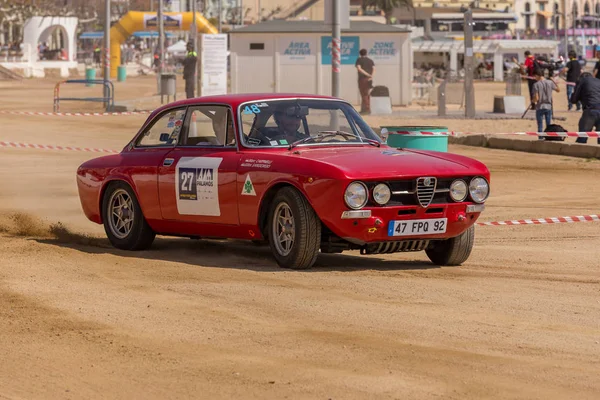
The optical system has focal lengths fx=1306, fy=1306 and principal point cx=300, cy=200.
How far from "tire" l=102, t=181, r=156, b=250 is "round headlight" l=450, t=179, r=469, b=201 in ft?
9.51

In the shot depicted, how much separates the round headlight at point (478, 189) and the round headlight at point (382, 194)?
2.61ft

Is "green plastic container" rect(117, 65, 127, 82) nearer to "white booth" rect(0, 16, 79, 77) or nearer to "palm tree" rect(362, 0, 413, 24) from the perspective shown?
"white booth" rect(0, 16, 79, 77)

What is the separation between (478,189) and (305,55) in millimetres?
28440

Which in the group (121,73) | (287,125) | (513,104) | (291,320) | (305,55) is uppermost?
(121,73)

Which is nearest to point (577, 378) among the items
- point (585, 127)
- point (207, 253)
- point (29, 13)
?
point (207, 253)

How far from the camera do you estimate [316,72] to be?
38.3 meters

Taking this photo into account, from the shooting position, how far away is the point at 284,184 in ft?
32.7

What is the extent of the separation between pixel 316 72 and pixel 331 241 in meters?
28.6

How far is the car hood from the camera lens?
31.5ft

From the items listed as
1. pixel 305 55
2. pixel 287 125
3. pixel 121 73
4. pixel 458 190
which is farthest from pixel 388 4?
pixel 458 190

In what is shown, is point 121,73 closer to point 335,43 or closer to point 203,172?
point 335,43

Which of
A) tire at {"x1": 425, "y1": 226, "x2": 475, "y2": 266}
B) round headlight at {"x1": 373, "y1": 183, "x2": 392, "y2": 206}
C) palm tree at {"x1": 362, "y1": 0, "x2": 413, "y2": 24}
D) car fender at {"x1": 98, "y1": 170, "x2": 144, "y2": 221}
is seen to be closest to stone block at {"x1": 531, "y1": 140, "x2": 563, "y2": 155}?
car fender at {"x1": 98, "y1": 170, "x2": 144, "y2": 221}

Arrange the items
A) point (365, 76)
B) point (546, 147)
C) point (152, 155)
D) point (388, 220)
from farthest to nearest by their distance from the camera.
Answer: point (365, 76)
point (546, 147)
point (152, 155)
point (388, 220)

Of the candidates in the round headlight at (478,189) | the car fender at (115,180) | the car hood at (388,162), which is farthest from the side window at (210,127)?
the round headlight at (478,189)
